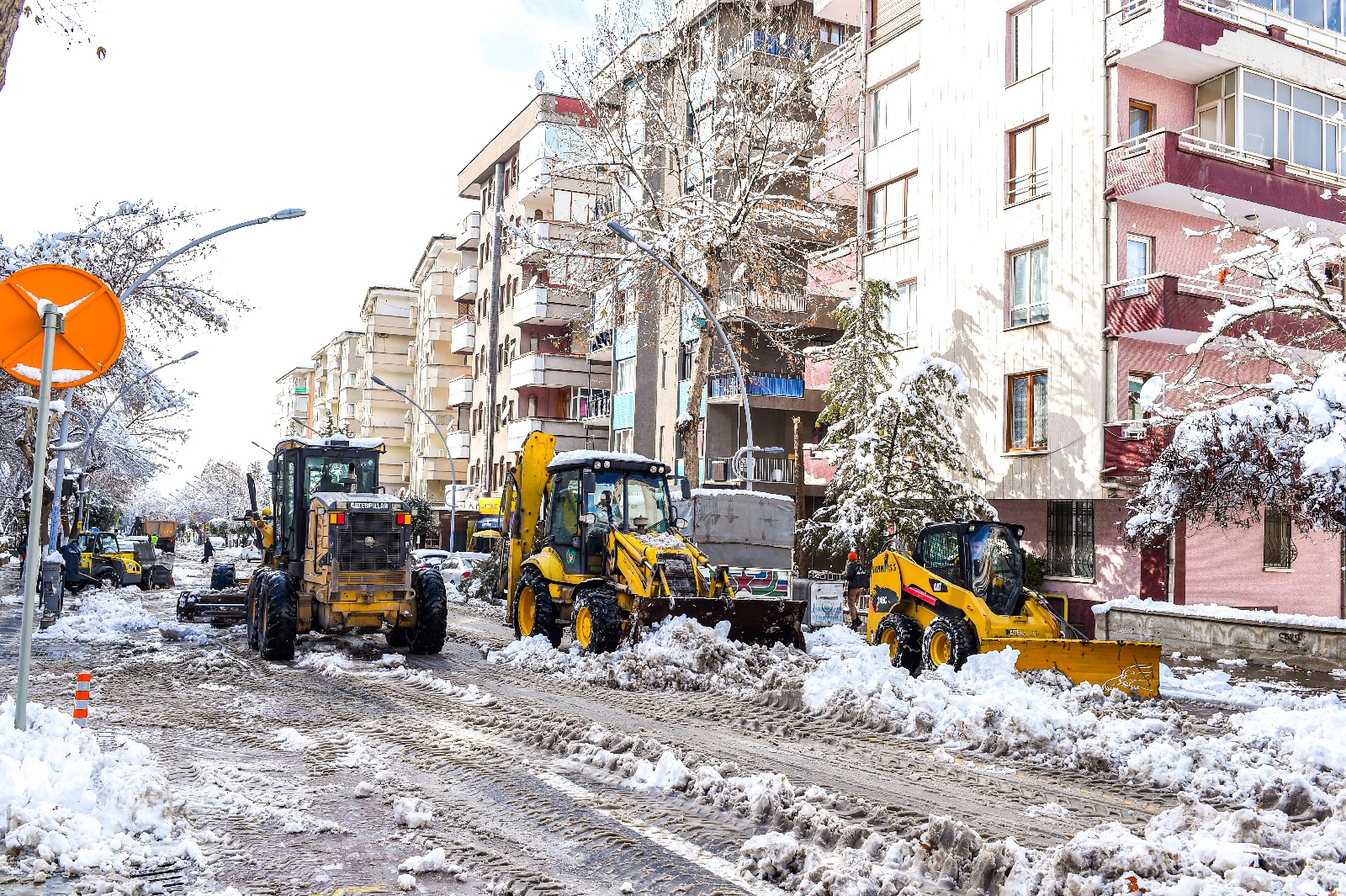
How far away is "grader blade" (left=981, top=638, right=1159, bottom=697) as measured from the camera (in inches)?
512

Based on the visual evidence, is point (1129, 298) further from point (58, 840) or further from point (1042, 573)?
point (58, 840)

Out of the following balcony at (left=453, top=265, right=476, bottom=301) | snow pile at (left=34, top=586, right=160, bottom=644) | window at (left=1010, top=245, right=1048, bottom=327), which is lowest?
snow pile at (left=34, top=586, right=160, bottom=644)

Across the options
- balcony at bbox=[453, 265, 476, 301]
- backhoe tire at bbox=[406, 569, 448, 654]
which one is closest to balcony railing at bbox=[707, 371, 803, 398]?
backhoe tire at bbox=[406, 569, 448, 654]

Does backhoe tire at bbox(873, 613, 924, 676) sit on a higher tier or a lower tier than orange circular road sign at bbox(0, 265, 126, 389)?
lower

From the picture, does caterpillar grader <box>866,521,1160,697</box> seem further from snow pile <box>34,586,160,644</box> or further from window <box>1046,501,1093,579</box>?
snow pile <box>34,586,160,644</box>

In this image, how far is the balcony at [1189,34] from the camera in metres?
22.4

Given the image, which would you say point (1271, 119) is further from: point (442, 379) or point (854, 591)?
point (442, 379)

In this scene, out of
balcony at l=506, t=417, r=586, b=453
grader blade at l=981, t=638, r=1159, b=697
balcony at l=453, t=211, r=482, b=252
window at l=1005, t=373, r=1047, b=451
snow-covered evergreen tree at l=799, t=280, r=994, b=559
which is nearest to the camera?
grader blade at l=981, t=638, r=1159, b=697

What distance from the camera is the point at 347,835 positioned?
7.11 meters

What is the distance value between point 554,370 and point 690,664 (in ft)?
125

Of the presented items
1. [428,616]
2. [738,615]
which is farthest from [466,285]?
[738,615]

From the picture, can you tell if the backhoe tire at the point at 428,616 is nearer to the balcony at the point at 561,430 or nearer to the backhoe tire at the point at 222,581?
the backhoe tire at the point at 222,581

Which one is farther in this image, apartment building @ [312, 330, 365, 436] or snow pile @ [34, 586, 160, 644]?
apartment building @ [312, 330, 365, 436]

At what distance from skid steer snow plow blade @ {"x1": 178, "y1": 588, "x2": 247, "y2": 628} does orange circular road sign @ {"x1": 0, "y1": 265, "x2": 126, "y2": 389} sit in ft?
50.6
